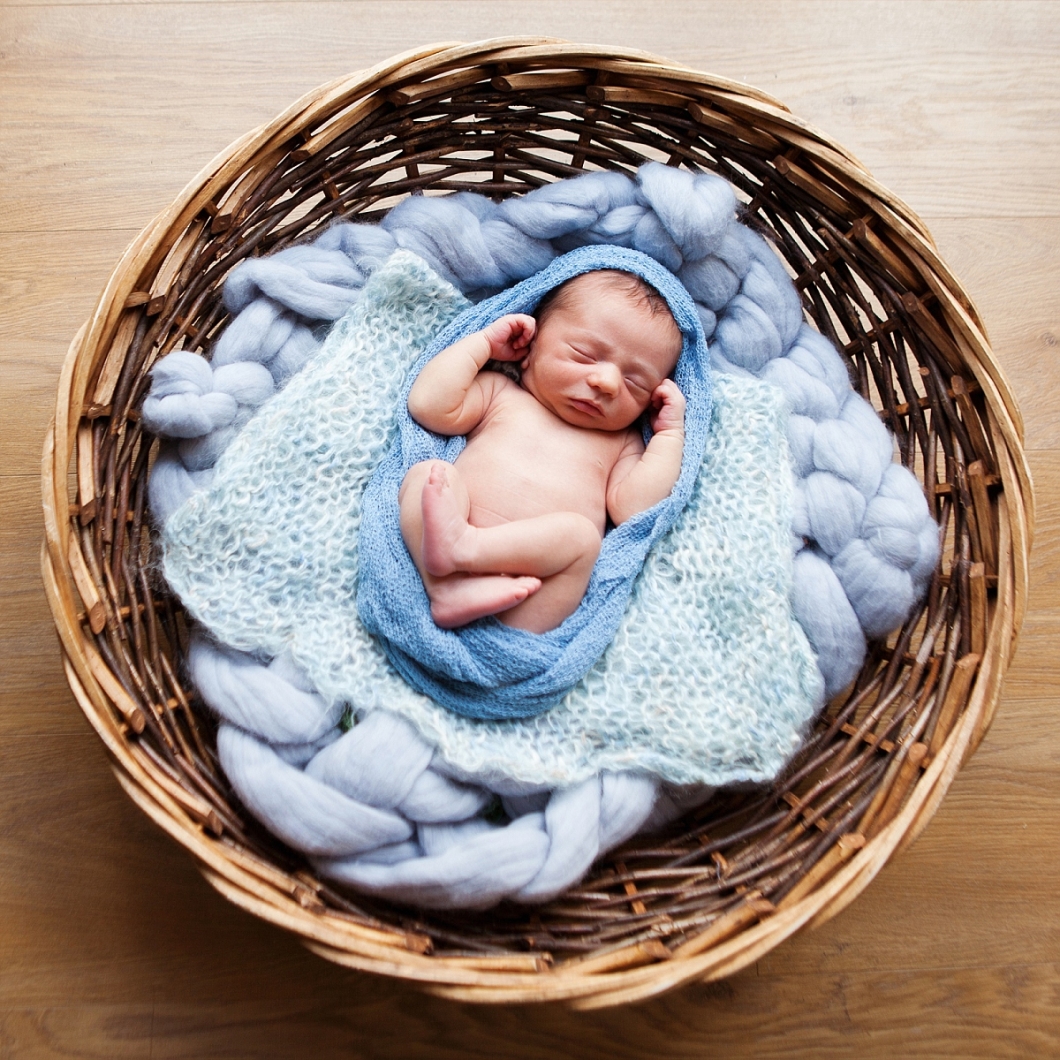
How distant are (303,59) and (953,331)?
3.16 feet

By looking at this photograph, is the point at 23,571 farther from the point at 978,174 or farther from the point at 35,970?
the point at 978,174

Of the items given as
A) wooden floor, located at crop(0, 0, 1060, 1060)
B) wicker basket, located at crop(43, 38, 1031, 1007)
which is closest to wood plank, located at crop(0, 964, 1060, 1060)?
wooden floor, located at crop(0, 0, 1060, 1060)

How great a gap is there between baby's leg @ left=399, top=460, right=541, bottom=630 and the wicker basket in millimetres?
291

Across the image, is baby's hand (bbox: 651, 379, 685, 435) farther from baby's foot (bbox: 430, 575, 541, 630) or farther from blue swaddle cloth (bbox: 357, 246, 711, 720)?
baby's foot (bbox: 430, 575, 541, 630)

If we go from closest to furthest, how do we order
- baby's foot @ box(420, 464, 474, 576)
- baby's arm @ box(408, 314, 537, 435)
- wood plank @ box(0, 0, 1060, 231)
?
baby's foot @ box(420, 464, 474, 576) → baby's arm @ box(408, 314, 537, 435) → wood plank @ box(0, 0, 1060, 231)

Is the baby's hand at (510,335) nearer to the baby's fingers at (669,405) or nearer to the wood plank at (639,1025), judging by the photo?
the baby's fingers at (669,405)

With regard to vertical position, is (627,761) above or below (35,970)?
above

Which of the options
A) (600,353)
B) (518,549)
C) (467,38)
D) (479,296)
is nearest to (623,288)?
(600,353)

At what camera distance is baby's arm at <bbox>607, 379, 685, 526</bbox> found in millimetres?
1078

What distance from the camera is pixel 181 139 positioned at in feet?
4.09

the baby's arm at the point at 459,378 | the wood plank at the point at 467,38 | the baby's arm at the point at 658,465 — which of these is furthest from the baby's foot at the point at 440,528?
the wood plank at the point at 467,38

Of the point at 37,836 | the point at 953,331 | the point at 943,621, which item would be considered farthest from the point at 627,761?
the point at 37,836

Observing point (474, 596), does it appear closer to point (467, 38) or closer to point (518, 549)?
point (518, 549)

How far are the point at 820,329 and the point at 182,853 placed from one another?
1064 mm
